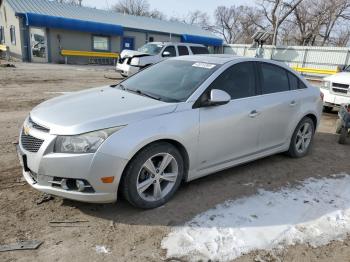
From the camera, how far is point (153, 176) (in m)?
3.54

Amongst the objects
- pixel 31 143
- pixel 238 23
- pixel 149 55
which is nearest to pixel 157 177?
pixel 31 143

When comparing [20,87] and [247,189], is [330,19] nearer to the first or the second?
[20,87]

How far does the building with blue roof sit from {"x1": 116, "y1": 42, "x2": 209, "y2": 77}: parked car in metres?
11.1

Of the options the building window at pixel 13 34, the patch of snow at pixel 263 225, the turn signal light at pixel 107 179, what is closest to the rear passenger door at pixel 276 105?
the patch of snow at pixel 263 225

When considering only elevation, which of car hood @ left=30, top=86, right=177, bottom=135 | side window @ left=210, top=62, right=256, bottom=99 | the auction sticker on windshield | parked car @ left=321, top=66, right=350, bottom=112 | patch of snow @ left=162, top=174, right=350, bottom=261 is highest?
the auction sticker on windshield

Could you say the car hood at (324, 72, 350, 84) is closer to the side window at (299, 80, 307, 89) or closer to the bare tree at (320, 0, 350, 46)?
the side window at (299, 80, 307, 89)

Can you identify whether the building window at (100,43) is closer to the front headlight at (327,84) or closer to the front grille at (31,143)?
the front headlight at (327,84)

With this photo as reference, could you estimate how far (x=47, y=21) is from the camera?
22.8m

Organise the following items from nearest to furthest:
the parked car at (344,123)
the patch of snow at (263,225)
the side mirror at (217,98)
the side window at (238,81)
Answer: the patch of snow at (263,225) → the side mirror at (217,98) → the side window at (238,81) → the parked car at (344,123)

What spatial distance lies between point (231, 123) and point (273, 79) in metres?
1.33

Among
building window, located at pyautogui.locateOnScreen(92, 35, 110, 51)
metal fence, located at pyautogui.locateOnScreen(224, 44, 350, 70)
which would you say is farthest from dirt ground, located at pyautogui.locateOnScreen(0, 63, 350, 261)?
building window, located at pyautogui.locateOnScreen(92, 35, 110, 51)

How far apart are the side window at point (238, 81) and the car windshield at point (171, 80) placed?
0.17 meters

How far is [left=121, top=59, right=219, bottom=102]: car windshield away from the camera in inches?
156

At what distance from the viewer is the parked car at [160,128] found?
313 cm
